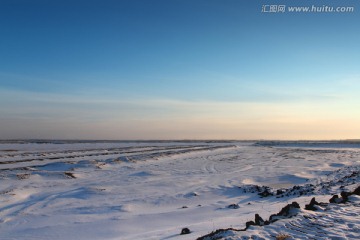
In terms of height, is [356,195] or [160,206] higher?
[356,195]

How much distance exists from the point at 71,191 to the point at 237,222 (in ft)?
30.5

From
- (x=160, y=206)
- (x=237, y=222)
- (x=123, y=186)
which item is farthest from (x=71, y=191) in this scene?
(x=237, y=222)

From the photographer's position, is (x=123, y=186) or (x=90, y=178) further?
(x=90, y=178)

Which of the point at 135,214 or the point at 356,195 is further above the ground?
the point at 356,195

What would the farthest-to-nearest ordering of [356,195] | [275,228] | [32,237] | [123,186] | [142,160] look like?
1. [142,160]
2. [123,186]
3. [356,195]
4. [32,237]
5. [275,228]

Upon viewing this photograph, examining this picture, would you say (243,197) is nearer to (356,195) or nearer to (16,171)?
(356,195)

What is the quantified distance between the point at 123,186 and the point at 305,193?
29.3 feet

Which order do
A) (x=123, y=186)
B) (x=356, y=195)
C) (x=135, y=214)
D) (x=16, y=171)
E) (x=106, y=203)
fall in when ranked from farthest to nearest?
(x=16, y=171) → (x=123, y=186) → (x=106, y=203) → (x=135, y=214) → (x=356, y=195)

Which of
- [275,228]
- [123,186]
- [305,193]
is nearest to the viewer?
[275,228]

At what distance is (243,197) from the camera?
16172mm

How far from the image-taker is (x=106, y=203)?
14.3 m

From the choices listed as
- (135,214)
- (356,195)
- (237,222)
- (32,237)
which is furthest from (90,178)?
(356,195)

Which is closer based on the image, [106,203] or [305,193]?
[106,203]

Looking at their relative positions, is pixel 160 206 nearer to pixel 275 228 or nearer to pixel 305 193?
pixel 305 193
